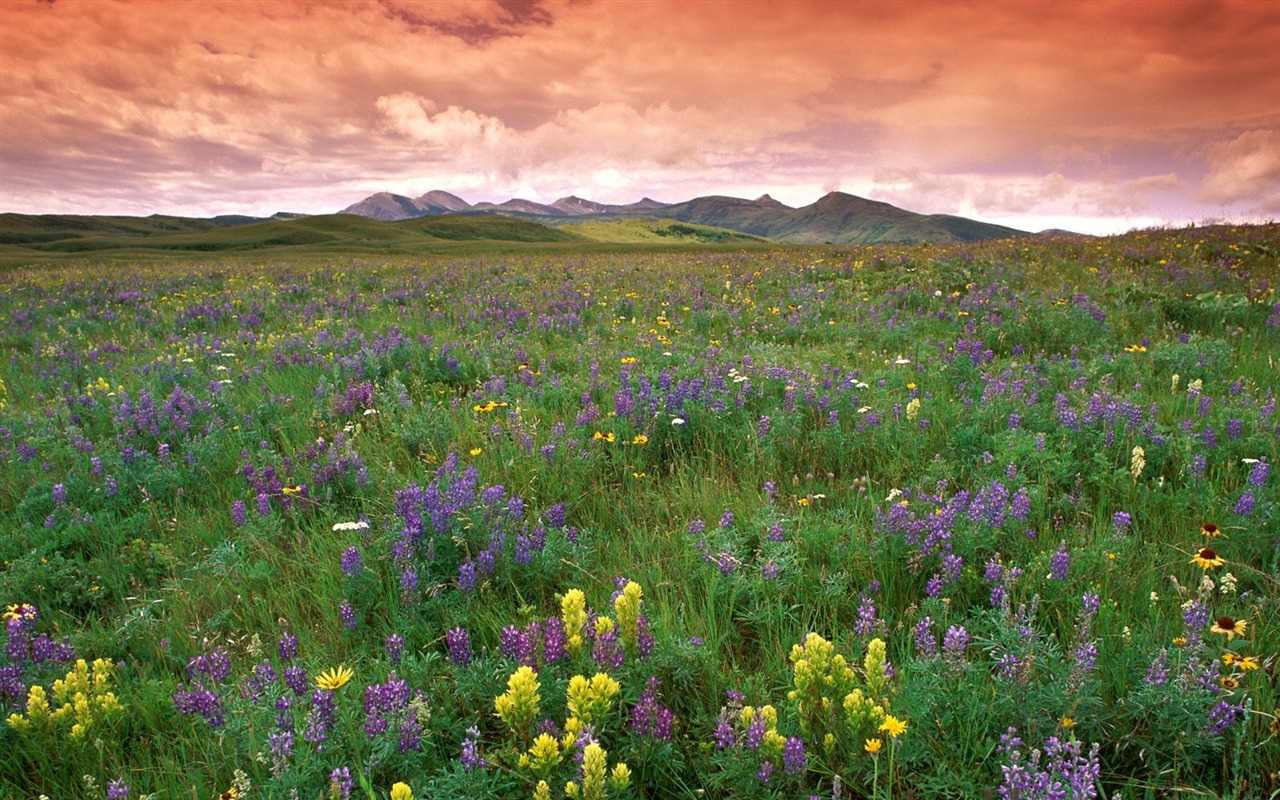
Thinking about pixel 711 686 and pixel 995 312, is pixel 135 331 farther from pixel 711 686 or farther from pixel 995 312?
pixel 995 312

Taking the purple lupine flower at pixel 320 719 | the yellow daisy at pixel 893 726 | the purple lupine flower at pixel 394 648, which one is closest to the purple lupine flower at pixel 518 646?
the purple lupine flower at pixel 394 648

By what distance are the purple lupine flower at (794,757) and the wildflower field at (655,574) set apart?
0.05 feet

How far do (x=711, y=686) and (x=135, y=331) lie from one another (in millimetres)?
12234

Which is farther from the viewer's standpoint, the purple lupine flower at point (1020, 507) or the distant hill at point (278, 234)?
the distant hill at point (278, 234)

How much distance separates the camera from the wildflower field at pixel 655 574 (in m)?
2.22

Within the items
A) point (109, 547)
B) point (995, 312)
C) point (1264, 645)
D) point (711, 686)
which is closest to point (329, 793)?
point (711, 686)

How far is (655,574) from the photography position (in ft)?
11.2

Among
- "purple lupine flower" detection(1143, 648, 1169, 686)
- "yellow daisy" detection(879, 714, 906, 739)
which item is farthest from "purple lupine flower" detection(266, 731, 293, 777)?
"purple lupine flower" detection(1143, 648, 1169, 686)

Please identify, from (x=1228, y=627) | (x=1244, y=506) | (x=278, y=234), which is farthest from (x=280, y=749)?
(x=278, y=234)

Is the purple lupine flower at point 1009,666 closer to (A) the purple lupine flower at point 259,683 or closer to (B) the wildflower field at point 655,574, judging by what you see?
(B) the wildflower field at point 655,574

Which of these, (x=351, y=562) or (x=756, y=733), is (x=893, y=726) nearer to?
(x=756, y=733)

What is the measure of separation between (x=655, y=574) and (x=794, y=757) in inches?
55.3

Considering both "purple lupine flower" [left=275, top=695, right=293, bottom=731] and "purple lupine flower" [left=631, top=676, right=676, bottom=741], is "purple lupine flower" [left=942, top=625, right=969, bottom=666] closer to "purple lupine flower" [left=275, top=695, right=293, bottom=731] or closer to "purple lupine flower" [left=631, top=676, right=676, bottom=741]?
"purple lupine flower" [left=631, top=676, right=676, bottom=741]

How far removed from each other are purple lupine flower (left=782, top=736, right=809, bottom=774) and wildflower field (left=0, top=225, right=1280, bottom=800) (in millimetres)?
16
